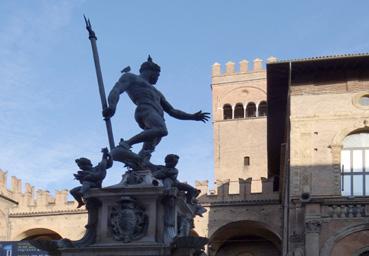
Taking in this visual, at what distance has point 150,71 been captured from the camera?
841cm

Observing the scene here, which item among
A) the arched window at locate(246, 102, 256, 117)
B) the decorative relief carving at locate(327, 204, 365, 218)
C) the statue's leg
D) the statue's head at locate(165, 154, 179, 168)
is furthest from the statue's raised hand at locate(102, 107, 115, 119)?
the arched window at locate(246, 102, 256, 117)

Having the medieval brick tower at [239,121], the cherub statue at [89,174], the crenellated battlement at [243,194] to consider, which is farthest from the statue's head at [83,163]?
the medieval brick tower at [239,121]

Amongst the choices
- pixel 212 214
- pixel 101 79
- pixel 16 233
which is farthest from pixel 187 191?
pixel 16 233

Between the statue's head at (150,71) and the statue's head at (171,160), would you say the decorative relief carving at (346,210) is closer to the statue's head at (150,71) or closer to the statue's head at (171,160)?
the statue's head at (150,71)

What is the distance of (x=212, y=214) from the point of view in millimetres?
39531

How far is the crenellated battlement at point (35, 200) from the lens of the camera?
4216cm

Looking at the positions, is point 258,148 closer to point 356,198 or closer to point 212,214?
point 212,214

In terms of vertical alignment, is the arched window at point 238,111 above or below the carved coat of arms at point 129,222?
above

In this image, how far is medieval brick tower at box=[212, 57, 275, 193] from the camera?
2117 inches

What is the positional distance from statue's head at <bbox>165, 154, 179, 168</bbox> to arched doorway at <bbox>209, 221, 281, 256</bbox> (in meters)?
32.7

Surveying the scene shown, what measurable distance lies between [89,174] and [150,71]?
4.79ft

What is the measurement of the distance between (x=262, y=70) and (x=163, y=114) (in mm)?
50127

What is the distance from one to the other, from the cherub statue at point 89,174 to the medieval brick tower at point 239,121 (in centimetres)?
4397

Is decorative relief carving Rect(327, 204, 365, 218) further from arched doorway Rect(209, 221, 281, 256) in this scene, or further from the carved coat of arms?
the carved coat of arms
